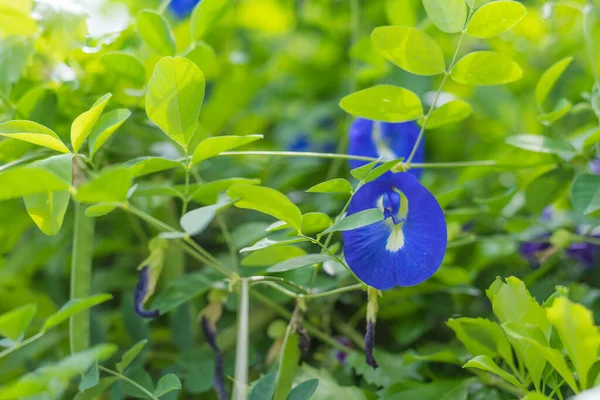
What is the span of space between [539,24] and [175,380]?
3.02 ft

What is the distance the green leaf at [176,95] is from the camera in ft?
1.77

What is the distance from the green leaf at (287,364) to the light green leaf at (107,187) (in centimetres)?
24

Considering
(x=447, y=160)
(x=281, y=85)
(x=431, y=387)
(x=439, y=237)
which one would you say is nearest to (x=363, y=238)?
(x=439, y=237)

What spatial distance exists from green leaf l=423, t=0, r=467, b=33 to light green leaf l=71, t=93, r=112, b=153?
1.03 feet

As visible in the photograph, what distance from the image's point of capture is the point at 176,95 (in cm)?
55

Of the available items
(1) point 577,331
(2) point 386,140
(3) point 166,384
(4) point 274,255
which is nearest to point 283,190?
(2) point 386,140

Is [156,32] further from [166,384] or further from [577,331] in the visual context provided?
[577,331]

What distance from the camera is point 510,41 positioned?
3.57 ft

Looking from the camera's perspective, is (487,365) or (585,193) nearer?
(487,365)

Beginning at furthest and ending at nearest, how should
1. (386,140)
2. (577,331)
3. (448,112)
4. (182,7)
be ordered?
(182,7), (386,140), (448,112), (577,331)

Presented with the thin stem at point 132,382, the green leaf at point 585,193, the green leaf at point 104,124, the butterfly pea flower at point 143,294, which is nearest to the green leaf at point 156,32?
the green leaf at point 104,124

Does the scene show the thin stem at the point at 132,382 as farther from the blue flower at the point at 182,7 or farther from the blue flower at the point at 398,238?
the blue flower at the point at 182,7

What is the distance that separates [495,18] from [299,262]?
30 centimetres

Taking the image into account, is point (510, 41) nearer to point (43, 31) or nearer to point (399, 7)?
point (399, 7)
